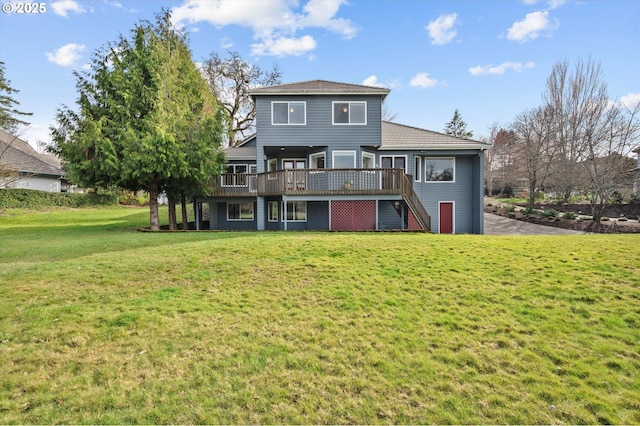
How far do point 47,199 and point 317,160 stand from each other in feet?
89.3

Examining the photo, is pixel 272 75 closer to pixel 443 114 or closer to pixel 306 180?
pixel 306 180

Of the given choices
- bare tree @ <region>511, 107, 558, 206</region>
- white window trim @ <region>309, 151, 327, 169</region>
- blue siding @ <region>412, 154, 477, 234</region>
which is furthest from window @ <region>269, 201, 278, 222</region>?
bare tree @ <region>511, 107, 558, 206</region>

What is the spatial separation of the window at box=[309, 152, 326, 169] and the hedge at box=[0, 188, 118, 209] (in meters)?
25.9

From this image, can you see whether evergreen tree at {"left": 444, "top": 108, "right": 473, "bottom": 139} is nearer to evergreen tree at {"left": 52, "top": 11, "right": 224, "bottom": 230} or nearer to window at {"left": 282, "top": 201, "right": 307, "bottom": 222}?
window at {"left": 282, "top": 201, "right": 307, "bottom": 222}

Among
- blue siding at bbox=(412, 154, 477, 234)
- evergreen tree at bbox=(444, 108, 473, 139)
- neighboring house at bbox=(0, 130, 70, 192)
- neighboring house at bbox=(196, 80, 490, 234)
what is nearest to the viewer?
neighboring house at bbox=(196, 80, 490, 234)

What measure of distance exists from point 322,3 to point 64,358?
1687 centimetres

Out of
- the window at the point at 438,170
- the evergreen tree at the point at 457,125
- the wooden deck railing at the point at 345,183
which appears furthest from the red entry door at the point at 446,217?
the evergreen tree at the point at 457,125

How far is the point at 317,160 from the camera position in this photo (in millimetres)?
18016

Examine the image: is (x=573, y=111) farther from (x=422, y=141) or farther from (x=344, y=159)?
(x=344, y=159)

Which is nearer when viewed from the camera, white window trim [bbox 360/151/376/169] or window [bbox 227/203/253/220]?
white window trim [bbox 360/151/376/169]

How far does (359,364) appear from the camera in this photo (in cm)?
391

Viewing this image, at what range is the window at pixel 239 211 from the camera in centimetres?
1988

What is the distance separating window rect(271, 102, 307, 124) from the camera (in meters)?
16.9

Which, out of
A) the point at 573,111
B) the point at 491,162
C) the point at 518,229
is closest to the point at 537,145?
the point at 573,111
